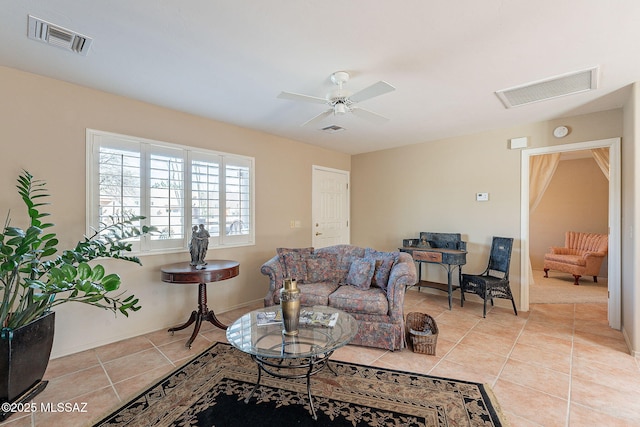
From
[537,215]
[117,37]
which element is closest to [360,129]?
[117,37]

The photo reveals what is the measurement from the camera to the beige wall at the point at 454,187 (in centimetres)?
384

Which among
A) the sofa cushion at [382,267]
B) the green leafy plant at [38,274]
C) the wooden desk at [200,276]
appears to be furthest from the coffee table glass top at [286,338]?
the green leafy plant at [38,274]

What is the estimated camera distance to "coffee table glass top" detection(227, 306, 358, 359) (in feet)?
6.13

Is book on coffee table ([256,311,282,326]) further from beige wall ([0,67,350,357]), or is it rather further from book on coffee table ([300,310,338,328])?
beige wall ([0,67,350,357])

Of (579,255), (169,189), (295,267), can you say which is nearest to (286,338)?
(295,267)

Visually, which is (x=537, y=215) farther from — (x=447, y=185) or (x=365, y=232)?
(x=365, y=232)

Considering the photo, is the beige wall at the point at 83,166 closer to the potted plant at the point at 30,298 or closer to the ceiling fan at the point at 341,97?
the potted plant at the point at 30,298

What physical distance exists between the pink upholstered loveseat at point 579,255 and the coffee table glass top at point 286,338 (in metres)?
5.43

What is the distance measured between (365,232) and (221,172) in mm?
3085

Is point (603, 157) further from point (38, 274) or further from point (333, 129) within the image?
point (38, 274)

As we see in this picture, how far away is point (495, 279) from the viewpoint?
12.2 ft

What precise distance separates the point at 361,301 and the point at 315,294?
1.68 feet

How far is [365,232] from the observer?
5.70 meters

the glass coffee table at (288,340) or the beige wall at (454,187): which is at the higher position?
the beige wall at (454,187)
